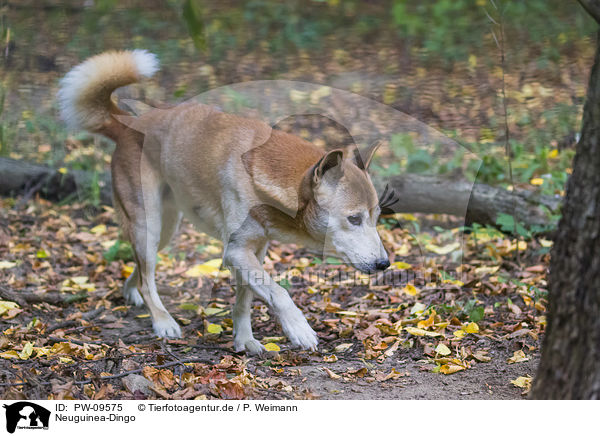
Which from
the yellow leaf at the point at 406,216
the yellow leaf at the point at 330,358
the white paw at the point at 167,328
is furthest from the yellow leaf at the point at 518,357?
the yellow leaf at the point at 406,216

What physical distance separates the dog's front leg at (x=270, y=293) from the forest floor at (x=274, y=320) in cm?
12

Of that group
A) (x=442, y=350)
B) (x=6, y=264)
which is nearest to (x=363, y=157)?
(x=442, y=350)

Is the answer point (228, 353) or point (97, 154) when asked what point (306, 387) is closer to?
point (228, 353)

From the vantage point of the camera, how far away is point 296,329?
3434mm

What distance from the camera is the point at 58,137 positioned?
20.5 feet

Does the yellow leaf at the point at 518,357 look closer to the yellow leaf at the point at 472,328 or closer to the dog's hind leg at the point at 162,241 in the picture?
the yellow leaf at the point at 472,328

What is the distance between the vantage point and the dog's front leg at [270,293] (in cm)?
341

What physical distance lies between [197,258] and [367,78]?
2915 mm

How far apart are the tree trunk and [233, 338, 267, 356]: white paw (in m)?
1.68

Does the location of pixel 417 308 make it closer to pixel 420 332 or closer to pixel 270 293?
pixel 420 332

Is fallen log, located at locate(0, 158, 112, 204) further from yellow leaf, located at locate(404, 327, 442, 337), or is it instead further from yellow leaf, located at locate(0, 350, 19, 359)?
yellow leaf, located at locate(404, 327, 442, 337)

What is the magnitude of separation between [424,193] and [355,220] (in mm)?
2168

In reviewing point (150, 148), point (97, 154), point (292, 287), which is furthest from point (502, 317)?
point (97, 154)
